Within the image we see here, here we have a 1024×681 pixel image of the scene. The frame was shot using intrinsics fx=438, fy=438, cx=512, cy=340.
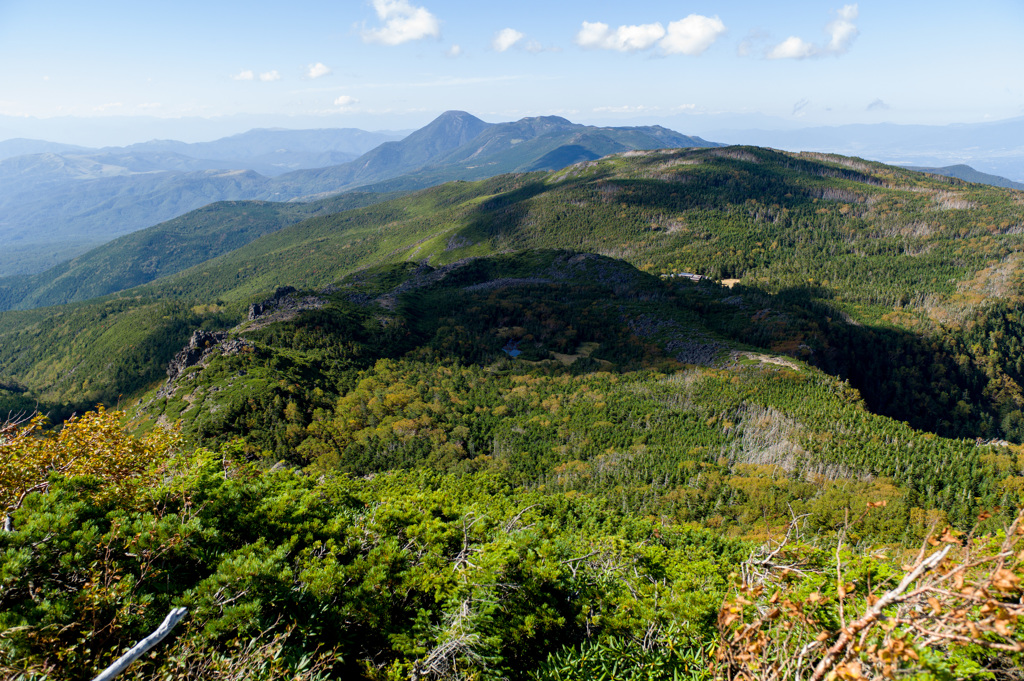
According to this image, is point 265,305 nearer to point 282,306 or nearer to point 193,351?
point 282,306

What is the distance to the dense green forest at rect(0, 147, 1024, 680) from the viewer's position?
9625 millimetres

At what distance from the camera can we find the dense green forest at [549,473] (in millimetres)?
9625

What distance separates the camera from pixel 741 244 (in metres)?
173

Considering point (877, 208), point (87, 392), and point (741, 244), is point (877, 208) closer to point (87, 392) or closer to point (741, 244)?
point (741, 244)

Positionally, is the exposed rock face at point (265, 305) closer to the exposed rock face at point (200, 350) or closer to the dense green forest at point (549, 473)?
the dense green forest at point (549, 473)

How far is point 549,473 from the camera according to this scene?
5222 cm

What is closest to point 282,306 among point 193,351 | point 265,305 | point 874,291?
point 265,305

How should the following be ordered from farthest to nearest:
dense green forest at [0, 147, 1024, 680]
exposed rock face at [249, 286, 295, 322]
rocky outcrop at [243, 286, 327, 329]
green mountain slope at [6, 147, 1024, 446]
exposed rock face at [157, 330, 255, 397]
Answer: exposed rock face at [249, 286, 295, 322]
green mountain slope at [6, 147, 1024, 446]
rocky outcrop at [243, 286, 327, 329]
exposed rock face at [157, 330, 255, 397]
dense green forest at [0, 147, 1024, 680]

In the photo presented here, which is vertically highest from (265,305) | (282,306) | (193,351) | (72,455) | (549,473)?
(72,455)

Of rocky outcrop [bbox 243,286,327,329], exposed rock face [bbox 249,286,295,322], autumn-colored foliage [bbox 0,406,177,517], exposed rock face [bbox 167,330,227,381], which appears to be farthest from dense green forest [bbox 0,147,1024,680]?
exposed rock face [bbox 249,286,295,322]

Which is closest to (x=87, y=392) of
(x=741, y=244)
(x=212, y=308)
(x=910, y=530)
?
(x=212, y=308)

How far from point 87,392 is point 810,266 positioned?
237m

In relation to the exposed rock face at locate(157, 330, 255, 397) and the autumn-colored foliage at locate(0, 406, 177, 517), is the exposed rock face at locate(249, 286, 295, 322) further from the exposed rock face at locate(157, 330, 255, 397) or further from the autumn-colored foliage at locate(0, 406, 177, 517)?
the autumn-colored foliage at locate(0, 406, 177, 517)

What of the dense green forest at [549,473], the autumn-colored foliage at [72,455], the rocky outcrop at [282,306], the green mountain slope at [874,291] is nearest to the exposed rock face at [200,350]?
the dense green forest at [549,473]
